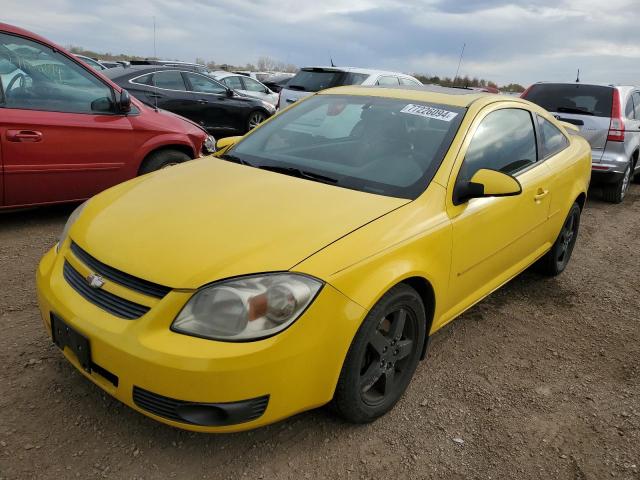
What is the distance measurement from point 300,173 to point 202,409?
1366mm

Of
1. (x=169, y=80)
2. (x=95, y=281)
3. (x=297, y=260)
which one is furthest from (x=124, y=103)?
(x=169, y=80)

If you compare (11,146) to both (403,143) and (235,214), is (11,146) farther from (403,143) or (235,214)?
(403,143)

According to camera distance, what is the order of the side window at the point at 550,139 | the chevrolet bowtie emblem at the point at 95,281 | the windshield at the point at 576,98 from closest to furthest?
the chevrolet bowtie emblem at the point at 95,281, the side window at the point at 550,139, the windshield at the point at 576,98

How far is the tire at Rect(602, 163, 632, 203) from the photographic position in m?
7.23

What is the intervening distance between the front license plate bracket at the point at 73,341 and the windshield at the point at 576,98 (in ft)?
22.8

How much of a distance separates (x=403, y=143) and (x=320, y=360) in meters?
1.42

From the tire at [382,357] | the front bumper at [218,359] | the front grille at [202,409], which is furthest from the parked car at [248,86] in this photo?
the front grille at [202,409]

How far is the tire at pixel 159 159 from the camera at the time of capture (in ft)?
16.4

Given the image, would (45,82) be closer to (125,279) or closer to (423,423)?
(125,279)

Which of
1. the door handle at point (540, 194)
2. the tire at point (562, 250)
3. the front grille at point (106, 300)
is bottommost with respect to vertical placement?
the tire at point (562, 250)

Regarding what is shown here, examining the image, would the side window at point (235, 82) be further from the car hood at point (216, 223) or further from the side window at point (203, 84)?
the car hood at point (216, 223)

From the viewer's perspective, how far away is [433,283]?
248cm

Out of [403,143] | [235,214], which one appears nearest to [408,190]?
[403,143]

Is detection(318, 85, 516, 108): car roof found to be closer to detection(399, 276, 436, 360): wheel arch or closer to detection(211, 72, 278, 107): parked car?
detection(399, 276, 436, 360): wheel arch
